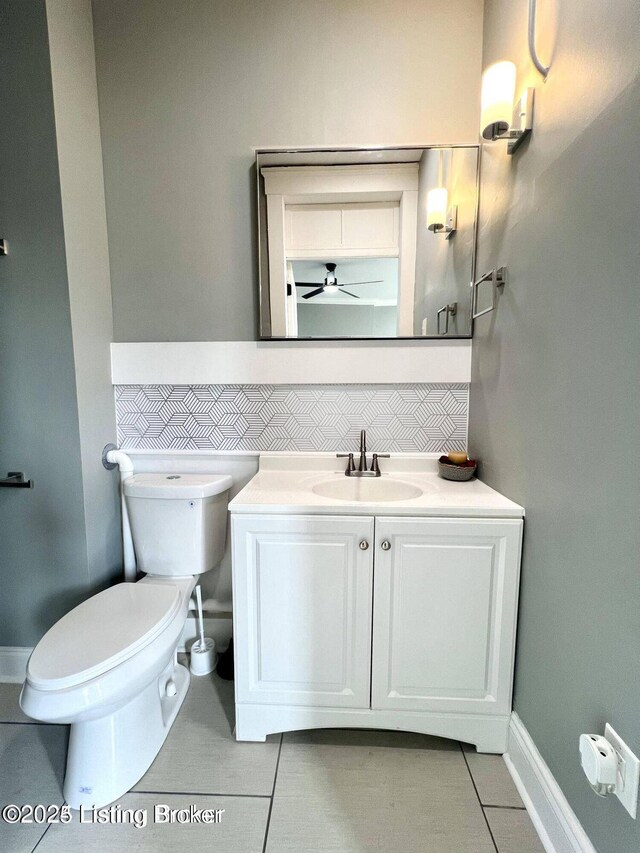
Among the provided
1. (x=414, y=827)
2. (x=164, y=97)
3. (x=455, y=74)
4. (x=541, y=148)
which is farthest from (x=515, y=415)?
(x=164, y=97)

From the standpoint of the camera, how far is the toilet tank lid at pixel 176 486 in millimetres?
1367

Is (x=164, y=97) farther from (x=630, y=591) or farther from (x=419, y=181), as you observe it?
(x=630, y=591)

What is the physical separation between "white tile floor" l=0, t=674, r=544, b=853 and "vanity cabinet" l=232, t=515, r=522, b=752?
0.30 ft

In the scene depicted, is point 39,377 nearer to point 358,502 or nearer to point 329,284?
point 329,284

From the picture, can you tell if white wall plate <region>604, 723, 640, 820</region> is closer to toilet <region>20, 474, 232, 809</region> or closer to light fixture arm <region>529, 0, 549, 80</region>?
toilet <region>20, 474, 232, 809</region>

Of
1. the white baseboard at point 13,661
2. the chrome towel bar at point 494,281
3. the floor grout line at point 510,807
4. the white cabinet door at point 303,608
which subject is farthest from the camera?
the white baseboard at point 13,661

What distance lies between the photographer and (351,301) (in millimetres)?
1489

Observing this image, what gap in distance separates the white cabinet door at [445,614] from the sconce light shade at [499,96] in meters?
1.14

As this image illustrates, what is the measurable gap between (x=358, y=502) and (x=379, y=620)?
1.19 ft

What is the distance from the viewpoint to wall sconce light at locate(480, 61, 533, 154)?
104cm

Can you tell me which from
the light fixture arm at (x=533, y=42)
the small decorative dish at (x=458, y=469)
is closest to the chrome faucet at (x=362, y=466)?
the small decorative dish at (x=458, y=469)

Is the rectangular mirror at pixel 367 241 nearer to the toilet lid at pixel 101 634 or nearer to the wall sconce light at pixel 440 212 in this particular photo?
the wall sconce light at pixel 440 212

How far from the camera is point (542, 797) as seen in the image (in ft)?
3.12

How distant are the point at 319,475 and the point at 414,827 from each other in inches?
40.2
